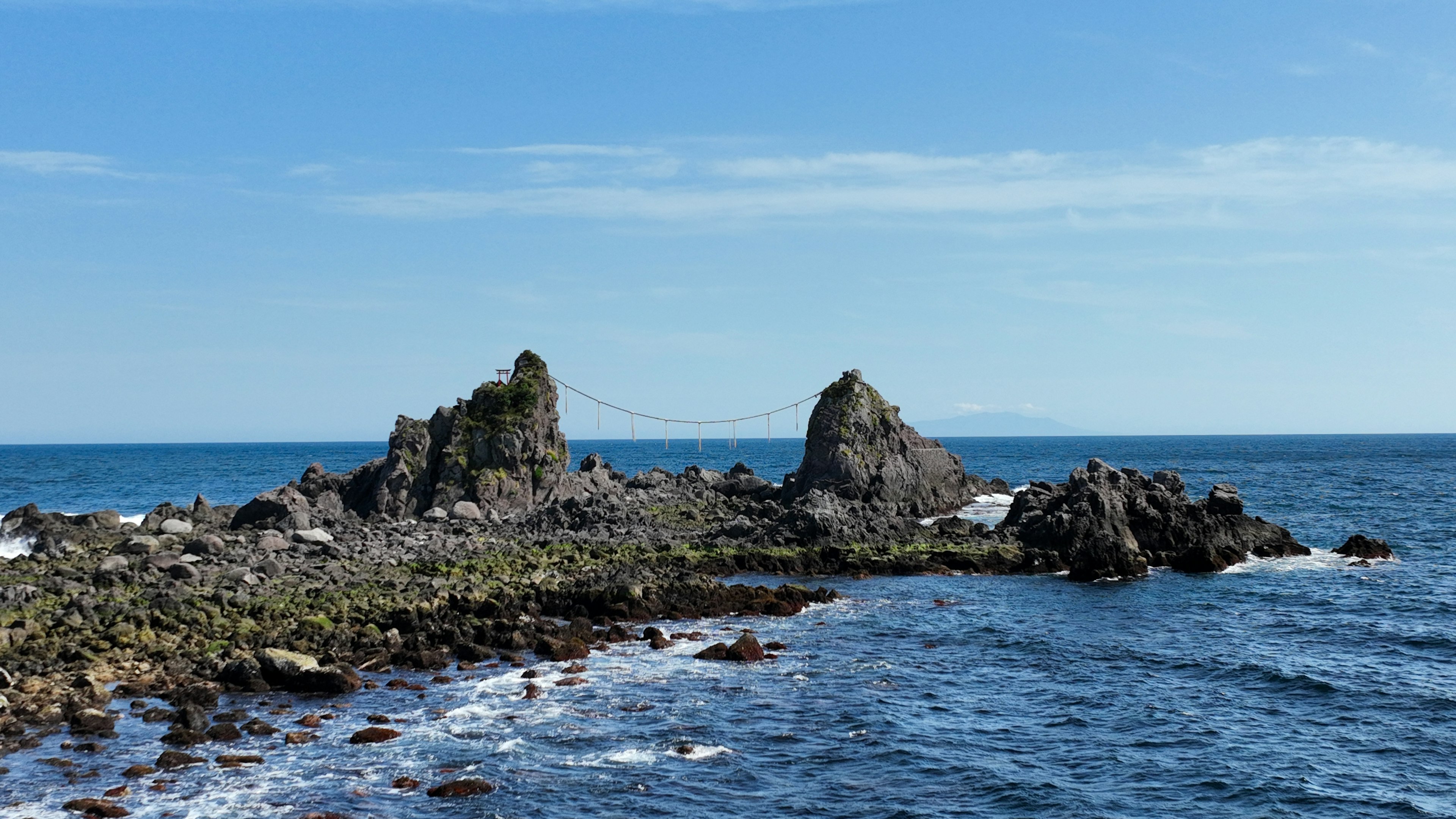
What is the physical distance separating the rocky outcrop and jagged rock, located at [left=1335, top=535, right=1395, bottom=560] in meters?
1.96

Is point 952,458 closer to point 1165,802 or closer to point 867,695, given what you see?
point 867,695

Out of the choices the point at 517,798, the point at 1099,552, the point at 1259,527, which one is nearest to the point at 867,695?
the point at 517,798

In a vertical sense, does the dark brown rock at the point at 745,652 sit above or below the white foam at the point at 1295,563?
below

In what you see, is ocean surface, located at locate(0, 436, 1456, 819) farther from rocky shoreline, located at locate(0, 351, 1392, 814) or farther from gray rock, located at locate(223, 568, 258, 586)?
gray rock, located at locate(223, 568, 258, 586)

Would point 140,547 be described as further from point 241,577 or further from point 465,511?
point 465,511

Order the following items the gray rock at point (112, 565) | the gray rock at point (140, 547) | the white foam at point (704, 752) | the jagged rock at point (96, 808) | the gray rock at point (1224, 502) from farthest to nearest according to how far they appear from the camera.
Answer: the gray rock at point (1224, 502)
the gray rock at point (140, 547)
the gray rock at point (112, 565)
the white foam at point (704, 752)
the jagged rock at point (96, 808)

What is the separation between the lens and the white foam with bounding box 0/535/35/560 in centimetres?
5094

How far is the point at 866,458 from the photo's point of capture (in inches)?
2699

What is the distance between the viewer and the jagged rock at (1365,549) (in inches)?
2106

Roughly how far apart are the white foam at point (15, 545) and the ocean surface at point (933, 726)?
3345 centimetres

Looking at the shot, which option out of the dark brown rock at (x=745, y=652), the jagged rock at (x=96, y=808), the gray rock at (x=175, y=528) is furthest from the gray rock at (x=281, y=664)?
the gray rock at (x=175, y=528)

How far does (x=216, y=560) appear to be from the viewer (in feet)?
140

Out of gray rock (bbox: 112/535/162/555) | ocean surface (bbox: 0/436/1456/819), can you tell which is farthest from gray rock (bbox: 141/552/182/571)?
ocean surface (bbox: 0/436/1456/819)

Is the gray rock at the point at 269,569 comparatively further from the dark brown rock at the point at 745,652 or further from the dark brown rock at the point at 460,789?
the dark brown rock at the point at 460,789
